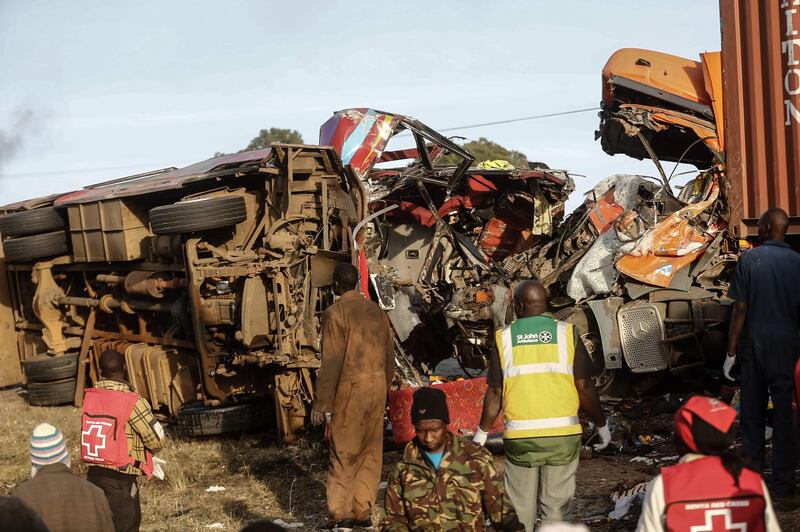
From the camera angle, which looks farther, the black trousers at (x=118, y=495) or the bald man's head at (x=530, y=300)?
the black trousers at (x=118, y=495)

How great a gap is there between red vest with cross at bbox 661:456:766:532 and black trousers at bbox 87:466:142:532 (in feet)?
9.50

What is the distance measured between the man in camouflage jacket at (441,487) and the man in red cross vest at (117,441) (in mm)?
1720

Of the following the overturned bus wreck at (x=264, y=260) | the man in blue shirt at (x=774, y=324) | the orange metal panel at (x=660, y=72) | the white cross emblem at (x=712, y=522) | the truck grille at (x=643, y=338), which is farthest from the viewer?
the orange metal panel at (x=660, y=72)

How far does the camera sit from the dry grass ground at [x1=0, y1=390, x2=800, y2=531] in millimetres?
6425

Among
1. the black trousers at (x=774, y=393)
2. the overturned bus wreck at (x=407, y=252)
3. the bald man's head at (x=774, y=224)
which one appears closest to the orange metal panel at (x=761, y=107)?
the overturned bus wreck at (x=407, y=252)

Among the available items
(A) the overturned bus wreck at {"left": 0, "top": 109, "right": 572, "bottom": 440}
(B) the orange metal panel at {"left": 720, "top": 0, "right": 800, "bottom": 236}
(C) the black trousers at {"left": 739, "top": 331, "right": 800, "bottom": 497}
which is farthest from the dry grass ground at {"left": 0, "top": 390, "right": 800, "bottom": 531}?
(B) the orange metal panel at {"left": 720, "top": 0, "right": 800, "bottom": 236}

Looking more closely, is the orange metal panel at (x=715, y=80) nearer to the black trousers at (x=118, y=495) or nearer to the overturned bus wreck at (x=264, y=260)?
the overturned bus wreck at (x=264, y=260)

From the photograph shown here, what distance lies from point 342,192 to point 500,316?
1890 mm

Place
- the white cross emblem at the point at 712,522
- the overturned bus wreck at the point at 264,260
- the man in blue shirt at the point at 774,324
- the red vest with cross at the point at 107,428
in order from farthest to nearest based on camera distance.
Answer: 1. the overturned bus wreck at the point at 264,260
2. the man in blue shirt at the point at 774,324
3. the red vest with cross at the point at 107,428
4. the white cross emblem at the point at 712,522

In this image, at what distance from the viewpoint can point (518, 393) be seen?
4.41 m

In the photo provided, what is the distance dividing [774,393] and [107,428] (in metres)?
3.74

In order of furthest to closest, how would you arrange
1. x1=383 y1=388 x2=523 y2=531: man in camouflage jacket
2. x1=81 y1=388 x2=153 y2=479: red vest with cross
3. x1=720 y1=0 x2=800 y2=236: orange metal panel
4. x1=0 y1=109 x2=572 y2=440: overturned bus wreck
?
x1=0 y1=109 x2=572 y2=440: overturned bus wreck
x1=720 y1=0 x2=800 y2=236: orange metal panel
x1=81 y1=388 x2=153 y2=479: red vest with cross
x1=383 y1=388 x2=523 y2=531: man in camouflage jacket

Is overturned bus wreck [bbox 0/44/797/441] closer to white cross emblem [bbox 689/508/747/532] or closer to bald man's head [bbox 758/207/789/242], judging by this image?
bald man's head [bbox 758/207/789/242]

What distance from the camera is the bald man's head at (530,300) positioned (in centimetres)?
447
